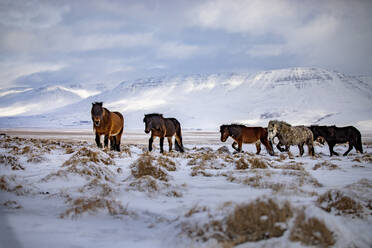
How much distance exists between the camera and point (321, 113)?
17700 centimetres

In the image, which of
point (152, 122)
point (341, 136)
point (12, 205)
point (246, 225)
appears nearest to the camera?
point (246, 225)

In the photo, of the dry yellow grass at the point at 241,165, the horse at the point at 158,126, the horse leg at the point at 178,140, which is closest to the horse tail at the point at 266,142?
the horse leg at the point at 178,140

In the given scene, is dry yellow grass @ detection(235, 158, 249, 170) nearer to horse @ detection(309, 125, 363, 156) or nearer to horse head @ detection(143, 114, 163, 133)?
horse head @ detection(143, 114, 163, 133)

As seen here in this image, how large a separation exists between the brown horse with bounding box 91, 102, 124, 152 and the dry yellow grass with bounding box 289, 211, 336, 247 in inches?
423

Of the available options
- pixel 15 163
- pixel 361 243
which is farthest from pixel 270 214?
pixel 15 163

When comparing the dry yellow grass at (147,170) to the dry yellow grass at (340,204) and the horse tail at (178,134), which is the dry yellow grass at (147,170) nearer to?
the dry yellow grass at (340,204)

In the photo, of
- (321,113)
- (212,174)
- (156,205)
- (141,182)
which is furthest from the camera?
(321,113)

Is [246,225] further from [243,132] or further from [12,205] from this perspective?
[243,132]

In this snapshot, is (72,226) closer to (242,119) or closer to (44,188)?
(44,188)

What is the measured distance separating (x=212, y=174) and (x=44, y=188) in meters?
3.59

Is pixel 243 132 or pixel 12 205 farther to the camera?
pixel 243 132

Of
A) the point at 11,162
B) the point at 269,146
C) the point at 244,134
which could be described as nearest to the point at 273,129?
the point at 269,146

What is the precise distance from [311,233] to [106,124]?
11.6m

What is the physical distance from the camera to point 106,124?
13.3 meters
